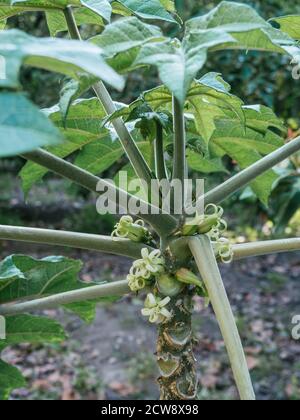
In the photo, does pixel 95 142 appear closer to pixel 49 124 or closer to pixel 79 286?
pixel 79 286

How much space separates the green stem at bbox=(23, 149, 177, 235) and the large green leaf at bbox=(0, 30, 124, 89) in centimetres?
16

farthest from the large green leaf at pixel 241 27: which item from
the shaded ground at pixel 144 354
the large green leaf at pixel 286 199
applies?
the shaded ground at pixel 144 354

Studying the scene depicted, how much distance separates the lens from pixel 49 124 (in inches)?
13.9

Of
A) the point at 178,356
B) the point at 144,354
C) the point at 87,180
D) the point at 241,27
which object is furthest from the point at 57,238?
the point at 144,354

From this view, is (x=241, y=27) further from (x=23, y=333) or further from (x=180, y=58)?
(x=23, y=333)

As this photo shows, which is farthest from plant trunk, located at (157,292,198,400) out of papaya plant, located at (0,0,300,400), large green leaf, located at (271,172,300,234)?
large green leaf, located at (271,172,300,234)

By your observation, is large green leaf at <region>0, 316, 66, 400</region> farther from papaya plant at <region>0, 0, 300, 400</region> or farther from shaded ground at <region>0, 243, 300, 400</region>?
Result: shaded ground at <region>0, 243, 300, 400</region>

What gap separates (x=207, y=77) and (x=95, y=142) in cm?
26

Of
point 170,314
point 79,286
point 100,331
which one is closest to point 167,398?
point 170,314

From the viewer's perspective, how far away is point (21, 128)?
13.9 inches

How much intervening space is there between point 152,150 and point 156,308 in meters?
0.20

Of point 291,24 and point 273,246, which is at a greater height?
point 291,24

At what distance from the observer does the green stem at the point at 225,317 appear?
550 millimetres

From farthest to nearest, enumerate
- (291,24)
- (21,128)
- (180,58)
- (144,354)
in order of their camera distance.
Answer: (144,354)
(291,24)
(180,58)
(21,128)
